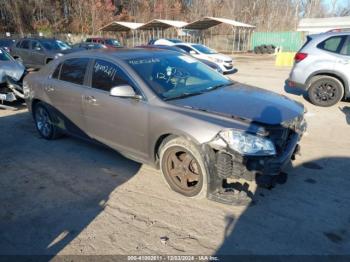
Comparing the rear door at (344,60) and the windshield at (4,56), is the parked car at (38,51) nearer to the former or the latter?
the windshield at (4,56)

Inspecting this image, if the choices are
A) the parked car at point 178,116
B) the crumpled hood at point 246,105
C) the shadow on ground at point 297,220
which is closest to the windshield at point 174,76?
the parked car at point 178,116

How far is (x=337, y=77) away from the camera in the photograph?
7.76 metres

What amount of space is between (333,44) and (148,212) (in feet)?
22.0

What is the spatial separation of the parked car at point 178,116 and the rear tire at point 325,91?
429 cm

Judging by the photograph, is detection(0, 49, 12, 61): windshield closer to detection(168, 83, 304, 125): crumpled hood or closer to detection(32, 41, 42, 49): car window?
detection(32, 41, 42, 49): car window

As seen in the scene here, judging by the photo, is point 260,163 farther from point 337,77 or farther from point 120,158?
point 337,77

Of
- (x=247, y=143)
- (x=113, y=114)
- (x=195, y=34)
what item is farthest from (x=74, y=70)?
(x=195, y=34)

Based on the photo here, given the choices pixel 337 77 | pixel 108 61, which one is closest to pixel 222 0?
pixel 337 77

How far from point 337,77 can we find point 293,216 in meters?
5.68

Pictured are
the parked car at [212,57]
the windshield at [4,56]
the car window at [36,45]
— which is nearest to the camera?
the windshield at [4,56]

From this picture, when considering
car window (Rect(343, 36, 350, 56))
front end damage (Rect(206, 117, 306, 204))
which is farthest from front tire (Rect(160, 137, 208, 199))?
car window (Rect(343, 36, 350, 56))

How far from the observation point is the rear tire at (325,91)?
779 centimetres

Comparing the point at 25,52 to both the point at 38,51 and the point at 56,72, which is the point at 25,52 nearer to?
the point at 38,51

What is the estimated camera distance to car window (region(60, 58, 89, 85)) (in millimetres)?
4824
